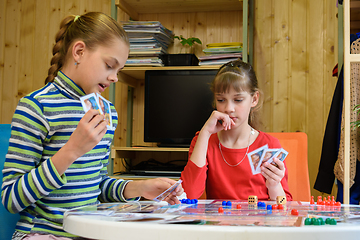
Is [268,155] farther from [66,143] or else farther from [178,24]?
[178,24]

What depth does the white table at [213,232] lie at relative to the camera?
1.91 ft

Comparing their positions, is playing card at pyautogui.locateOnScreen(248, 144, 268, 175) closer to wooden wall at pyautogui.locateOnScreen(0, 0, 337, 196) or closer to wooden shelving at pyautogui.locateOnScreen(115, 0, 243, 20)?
wooden wall at pyautogui.locateOnScreen(0, 0, 337, 196)

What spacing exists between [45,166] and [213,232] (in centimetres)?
50

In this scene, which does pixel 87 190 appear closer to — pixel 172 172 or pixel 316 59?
pixel 172 172

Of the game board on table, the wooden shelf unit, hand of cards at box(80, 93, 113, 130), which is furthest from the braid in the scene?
the wooden shelf unit

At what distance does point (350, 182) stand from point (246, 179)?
0.78 metres

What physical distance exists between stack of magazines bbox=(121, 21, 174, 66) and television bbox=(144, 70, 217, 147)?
0.32ft

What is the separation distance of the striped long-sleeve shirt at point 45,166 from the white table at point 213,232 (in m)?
0.33

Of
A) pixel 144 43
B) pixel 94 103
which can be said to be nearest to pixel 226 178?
pixel 94 103

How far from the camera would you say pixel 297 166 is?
1.82m

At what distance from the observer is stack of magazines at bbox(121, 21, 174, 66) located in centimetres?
255

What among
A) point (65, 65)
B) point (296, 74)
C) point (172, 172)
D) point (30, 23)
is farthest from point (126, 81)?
point (65, 65)

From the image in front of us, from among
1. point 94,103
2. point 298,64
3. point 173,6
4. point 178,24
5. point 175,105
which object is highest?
point 173,6

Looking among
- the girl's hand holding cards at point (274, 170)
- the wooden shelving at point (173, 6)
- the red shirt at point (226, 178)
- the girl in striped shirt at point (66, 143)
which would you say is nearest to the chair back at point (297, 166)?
the red shirt at point (226, 178)
